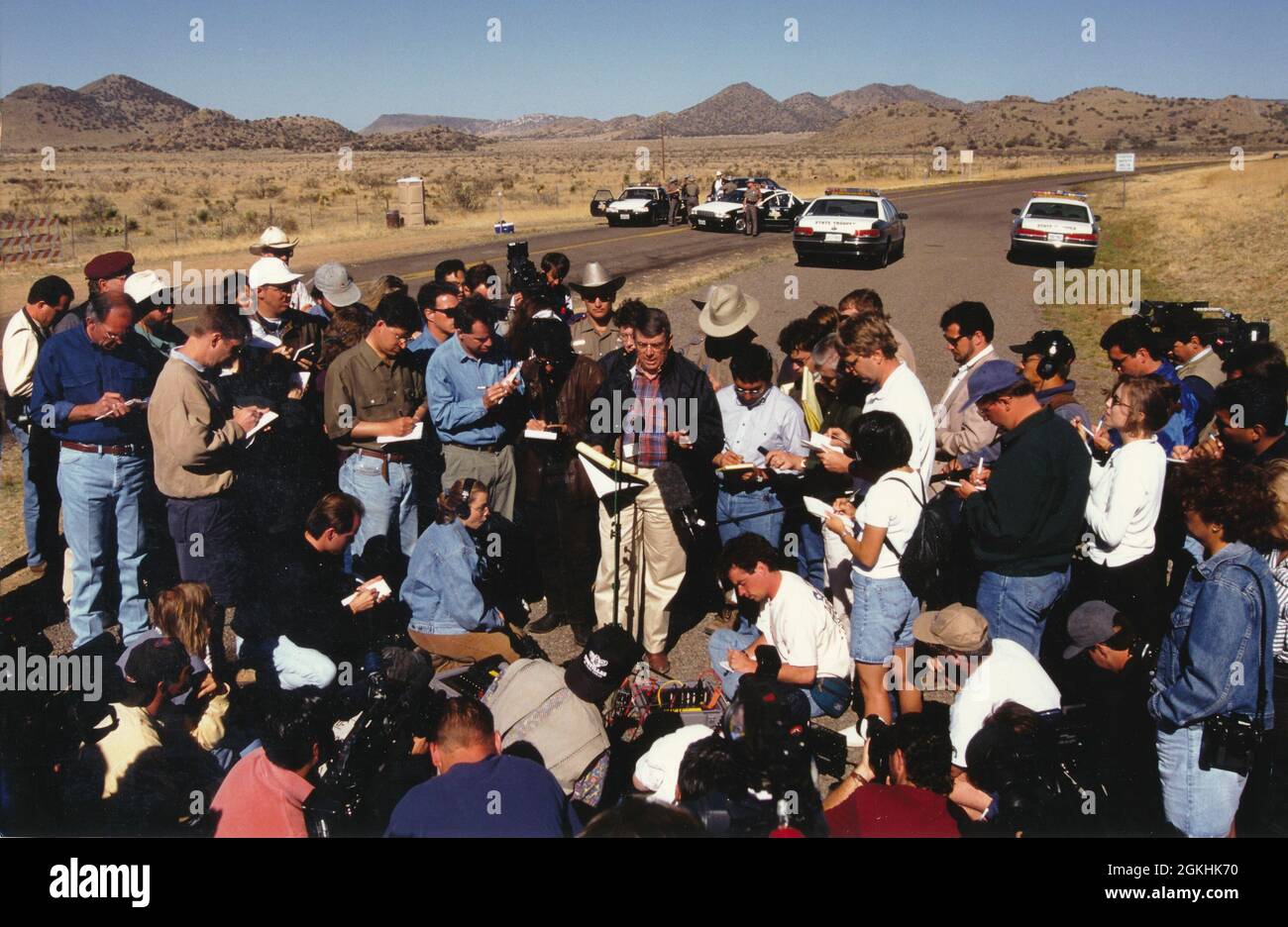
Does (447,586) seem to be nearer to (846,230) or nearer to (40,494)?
(40,494)

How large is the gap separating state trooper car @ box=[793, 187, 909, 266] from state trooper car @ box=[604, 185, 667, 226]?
10.8m

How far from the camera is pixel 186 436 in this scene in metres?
5.05

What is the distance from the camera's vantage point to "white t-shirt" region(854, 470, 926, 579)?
4.32 m

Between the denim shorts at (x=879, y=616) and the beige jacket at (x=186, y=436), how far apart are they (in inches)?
139

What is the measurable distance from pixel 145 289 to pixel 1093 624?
6215mm

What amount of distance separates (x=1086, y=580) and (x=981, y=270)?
17436 millimetres

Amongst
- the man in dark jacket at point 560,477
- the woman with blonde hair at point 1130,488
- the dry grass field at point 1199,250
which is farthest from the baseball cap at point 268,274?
the dry grass field at point 1199,250

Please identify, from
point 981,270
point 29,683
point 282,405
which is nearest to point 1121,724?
point 29,683

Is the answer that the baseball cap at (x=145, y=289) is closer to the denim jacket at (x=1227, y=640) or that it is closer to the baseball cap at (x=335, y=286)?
the baseball cap at (x=335, y=286)

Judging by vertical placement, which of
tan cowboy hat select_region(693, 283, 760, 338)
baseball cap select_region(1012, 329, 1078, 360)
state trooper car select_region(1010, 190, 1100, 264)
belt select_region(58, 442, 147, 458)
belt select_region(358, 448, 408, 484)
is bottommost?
belt select_region(358, 448, 408, 484)

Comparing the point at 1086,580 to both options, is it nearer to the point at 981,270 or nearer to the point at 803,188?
the point at 981,270

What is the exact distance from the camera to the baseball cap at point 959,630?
4.13 m

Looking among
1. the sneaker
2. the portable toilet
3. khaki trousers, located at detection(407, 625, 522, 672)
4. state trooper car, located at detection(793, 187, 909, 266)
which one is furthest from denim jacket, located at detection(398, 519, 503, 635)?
the portable toilet

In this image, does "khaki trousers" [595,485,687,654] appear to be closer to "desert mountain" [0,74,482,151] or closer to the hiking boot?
the hiking boot
